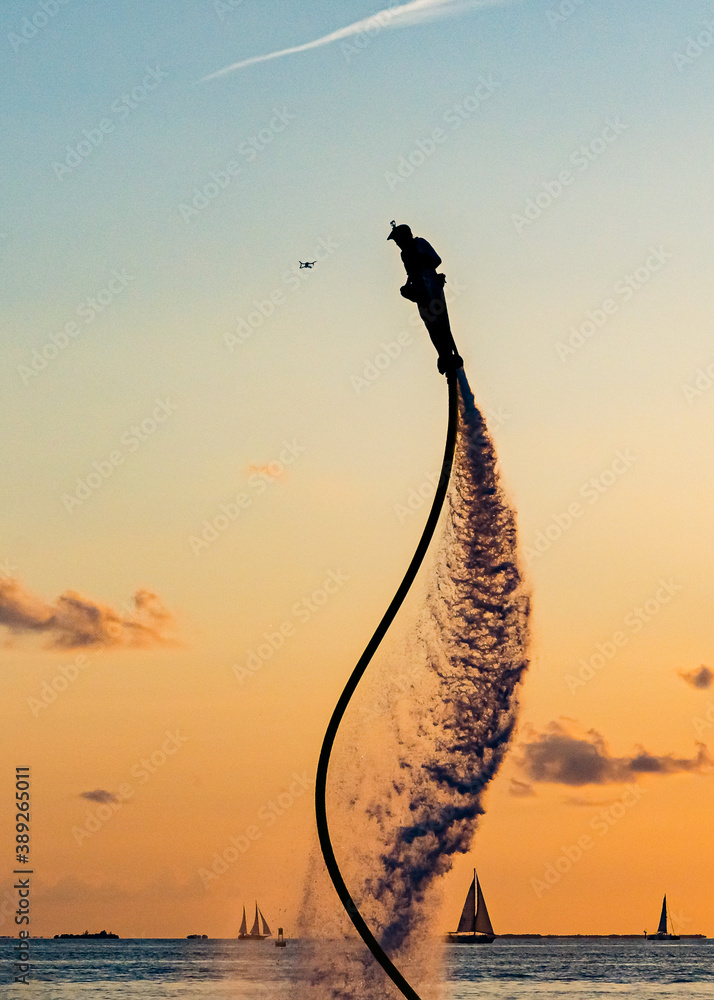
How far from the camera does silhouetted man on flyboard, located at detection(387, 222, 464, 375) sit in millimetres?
41562

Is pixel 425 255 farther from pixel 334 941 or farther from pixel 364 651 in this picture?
pixel 334 941

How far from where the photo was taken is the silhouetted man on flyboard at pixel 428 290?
1636 inches

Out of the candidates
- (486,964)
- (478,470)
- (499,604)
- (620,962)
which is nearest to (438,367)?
(478,470)

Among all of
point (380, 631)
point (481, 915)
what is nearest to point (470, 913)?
point (481, 915)

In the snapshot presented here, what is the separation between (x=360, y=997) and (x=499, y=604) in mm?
14310

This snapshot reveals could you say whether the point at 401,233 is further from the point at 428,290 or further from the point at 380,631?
the point at 380,631

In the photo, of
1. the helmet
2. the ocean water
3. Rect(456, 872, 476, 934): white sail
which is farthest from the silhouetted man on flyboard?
Rect(456, 872, 476, 934): white sail

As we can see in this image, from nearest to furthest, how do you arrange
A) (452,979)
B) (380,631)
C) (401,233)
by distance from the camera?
1. (401,233)
2. (380,631)
3. (452,979)

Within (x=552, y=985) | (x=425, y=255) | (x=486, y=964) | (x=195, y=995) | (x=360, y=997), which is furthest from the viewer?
(x=486, y=964)

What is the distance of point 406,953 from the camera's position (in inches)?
2098

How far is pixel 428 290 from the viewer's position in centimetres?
4209

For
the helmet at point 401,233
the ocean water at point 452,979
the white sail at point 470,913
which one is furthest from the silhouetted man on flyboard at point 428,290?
the white sail at point 470,913

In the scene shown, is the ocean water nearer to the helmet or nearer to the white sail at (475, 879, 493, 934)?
the white sail at (475, 879, 493, 934)

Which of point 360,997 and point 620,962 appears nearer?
point 360,997
